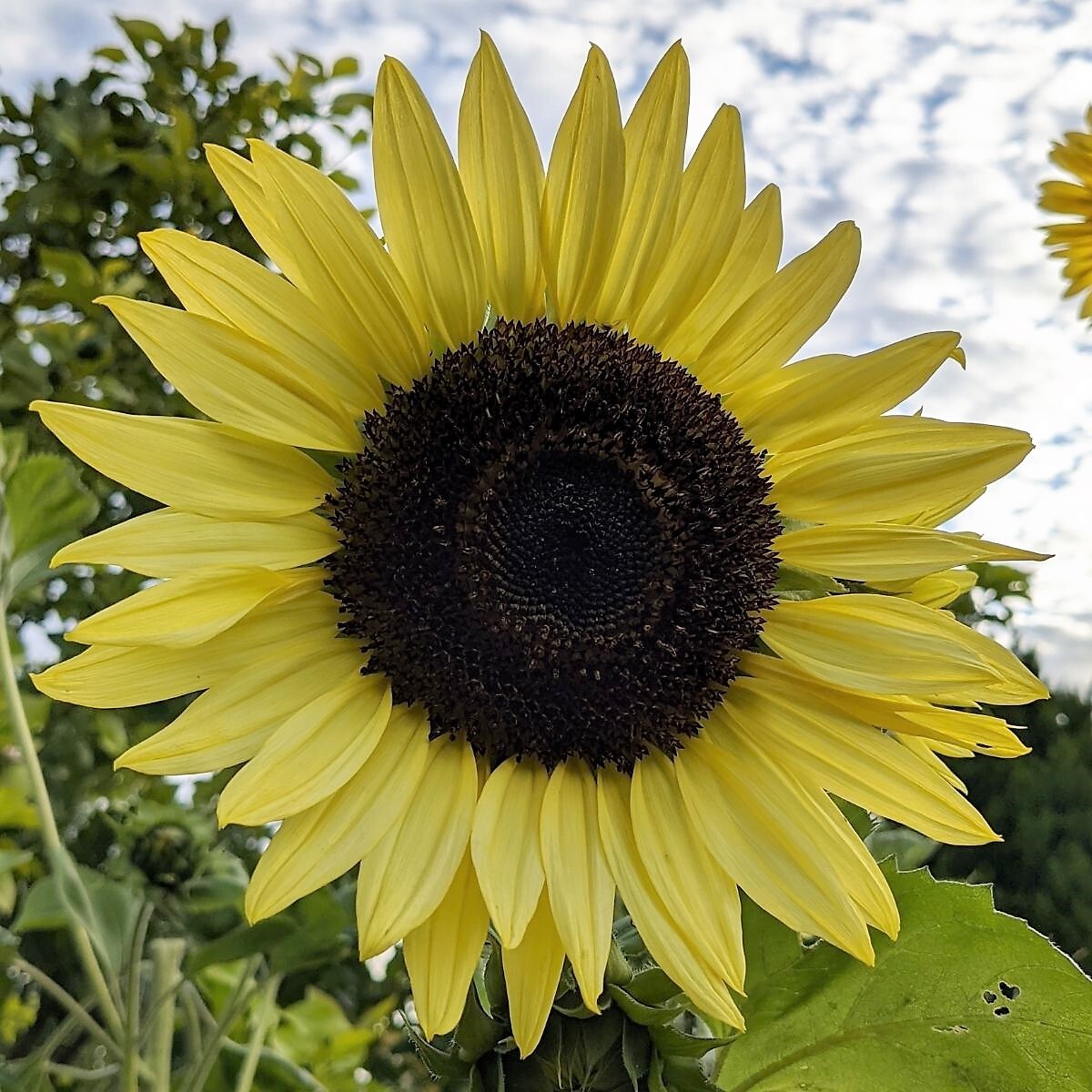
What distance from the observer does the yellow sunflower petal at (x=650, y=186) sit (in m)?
0.75

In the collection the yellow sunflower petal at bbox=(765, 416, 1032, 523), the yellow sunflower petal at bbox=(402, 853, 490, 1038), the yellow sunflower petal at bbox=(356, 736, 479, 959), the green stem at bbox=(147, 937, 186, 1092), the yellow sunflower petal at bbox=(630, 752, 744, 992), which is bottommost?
the green stem at bbox=(147, 937, 186, 1092)

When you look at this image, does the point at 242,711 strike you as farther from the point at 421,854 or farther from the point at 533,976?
the point at 533,976

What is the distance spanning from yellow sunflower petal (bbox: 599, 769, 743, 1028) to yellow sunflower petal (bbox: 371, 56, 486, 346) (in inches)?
14.2

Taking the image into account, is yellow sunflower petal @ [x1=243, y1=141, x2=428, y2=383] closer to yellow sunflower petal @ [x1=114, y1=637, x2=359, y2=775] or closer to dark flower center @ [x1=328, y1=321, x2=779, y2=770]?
dark flower center @ [x1=328, y1=321, x2=779, y2=770]


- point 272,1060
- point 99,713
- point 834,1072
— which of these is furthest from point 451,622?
point 99,713

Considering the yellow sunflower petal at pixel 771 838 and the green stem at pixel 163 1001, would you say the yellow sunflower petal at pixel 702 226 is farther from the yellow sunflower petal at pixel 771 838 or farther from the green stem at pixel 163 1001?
the green stem at pixel 163 1001

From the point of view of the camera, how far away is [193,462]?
68 cm

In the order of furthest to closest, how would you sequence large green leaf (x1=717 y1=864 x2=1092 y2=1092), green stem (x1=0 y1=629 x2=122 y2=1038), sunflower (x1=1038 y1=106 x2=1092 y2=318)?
1. sunflower (x1=1038 y1=106 x2=1092 y2=318)
2. green stem (x1=0 y1=629 x2=122 y2=1038)
3. large green leaf (x1=717 y1=864 x2=1092 y2=1092)

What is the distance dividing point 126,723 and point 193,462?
46.5 inches

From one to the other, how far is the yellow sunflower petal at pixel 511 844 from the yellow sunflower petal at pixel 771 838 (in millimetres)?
114

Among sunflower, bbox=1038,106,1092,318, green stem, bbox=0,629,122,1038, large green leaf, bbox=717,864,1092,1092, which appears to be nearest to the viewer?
large green leaf, bbox=717,864,1092,1092

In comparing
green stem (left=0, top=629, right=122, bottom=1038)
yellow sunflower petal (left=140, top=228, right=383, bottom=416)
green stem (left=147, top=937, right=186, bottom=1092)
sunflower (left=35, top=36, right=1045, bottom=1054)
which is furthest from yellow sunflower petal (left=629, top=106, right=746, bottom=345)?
green stem (left=147, top=937, right=186, bottom=1092)

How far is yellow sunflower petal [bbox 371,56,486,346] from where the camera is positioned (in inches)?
27.3

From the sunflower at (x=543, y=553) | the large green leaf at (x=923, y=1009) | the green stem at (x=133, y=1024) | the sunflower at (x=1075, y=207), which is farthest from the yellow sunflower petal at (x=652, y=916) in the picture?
the sunflower at (x=1075, y=207)
